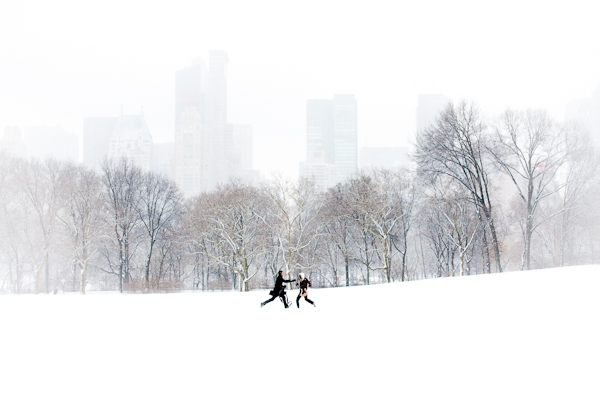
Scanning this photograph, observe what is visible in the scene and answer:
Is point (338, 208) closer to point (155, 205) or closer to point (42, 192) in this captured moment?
point (155, 205)

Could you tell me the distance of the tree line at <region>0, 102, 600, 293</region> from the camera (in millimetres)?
26188

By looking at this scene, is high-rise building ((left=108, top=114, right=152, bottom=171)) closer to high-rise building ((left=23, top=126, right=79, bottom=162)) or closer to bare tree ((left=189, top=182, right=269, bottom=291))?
high-rise building ((left=23, top=126, right=79, bottom=162))

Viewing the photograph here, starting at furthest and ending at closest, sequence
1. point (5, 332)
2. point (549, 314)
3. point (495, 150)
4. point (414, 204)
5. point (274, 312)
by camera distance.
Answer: point (414, 204) → point (495, 150) → point (274, 312) → point (5, 332) → point (549, 314)

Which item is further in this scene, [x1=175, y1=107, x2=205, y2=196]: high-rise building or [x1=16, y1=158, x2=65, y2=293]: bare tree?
[x1=175, y1=107, x2=205, y2=196]: high-rise building

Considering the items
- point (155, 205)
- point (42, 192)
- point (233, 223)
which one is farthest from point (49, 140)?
point (233, 223)

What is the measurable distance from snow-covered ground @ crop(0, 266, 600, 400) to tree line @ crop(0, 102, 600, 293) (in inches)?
653

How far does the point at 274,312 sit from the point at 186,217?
80.4 feet

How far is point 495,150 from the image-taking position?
85.8ft

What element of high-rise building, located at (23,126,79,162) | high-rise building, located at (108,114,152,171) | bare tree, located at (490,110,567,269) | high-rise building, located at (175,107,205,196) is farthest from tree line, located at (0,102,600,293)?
high-rise building, located at (175,107,205,196)

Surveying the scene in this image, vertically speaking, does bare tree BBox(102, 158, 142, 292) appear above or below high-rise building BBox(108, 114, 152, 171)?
below

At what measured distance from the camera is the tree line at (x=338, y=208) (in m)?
26.2

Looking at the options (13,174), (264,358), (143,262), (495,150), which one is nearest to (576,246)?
(495,150)

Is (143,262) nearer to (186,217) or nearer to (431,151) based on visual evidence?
(186,217)

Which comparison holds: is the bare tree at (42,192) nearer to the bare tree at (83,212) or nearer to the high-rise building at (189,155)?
the bare tree at (83,212)
